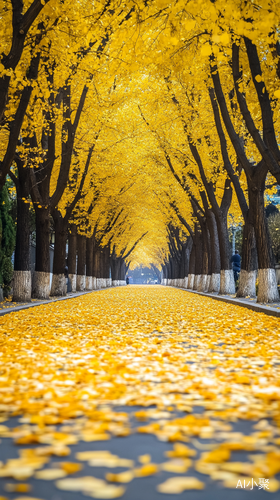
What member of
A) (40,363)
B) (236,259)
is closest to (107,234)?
(236,259)

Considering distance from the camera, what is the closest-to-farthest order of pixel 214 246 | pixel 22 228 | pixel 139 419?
pixel 139 419 → pixel 22 228 → pixel 214 246

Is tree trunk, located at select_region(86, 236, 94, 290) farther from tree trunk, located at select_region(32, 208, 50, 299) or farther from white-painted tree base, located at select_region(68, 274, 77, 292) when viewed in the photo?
tree trunk, located at select_region(32, 208, 50, 299)

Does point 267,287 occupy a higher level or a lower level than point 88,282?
lower

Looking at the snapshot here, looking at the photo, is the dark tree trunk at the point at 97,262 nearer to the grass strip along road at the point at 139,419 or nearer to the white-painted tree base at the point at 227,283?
the white-painted tree base at the point at 227,283

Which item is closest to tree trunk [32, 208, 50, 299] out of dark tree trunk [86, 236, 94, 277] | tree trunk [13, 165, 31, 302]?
tree trunk [13, 165, 31, 302]

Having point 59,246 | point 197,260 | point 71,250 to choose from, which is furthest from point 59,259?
point 197,260

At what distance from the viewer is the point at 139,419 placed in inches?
154

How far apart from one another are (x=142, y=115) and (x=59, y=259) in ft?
25.1

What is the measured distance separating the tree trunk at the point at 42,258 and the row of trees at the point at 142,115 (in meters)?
0.04

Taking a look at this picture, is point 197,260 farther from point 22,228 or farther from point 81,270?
point 22,228

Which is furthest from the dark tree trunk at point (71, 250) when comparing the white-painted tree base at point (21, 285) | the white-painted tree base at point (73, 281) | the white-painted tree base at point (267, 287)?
the white-painted tree base at point (267, 287)

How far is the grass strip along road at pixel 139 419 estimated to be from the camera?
272cm

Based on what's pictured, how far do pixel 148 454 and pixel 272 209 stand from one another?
198 ft

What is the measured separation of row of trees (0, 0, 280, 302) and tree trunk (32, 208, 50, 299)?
0.04 meters
